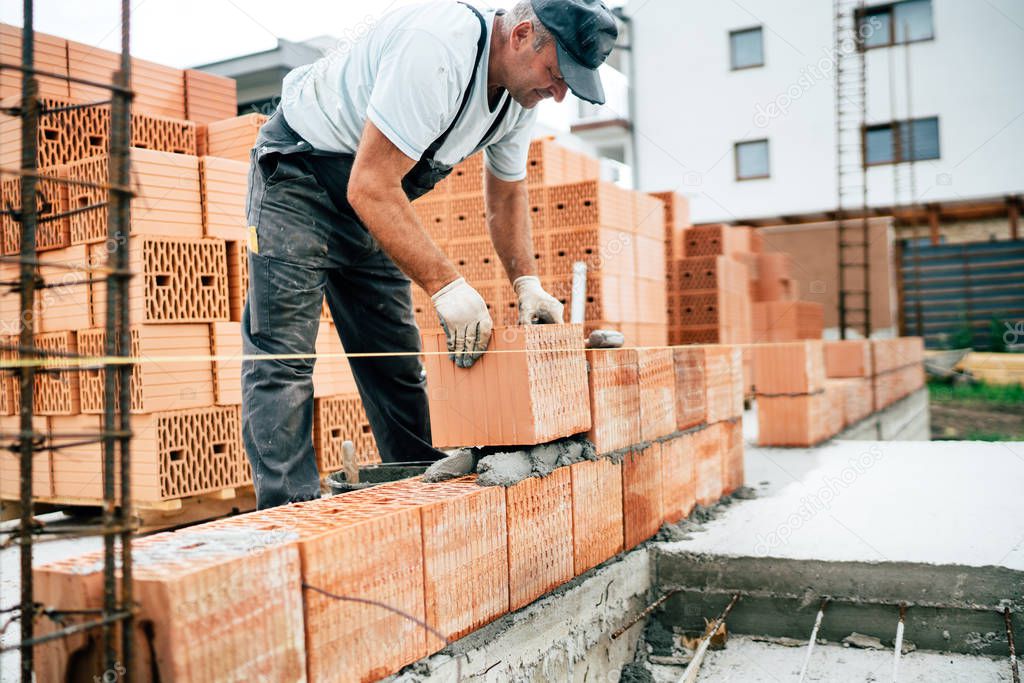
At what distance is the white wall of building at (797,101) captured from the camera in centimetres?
1675

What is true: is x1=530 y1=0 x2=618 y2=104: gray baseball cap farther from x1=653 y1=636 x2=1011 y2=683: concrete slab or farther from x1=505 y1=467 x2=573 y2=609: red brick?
x1=653 y1=636 x2=1011 y2=683: concrete slab

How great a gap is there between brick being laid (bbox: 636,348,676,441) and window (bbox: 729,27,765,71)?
1684cm

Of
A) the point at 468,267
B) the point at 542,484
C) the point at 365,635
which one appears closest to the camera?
the point at 365,635

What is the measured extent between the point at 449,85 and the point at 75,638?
170 centimetres

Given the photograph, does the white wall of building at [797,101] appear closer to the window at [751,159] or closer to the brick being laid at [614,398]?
the window at [751,159]

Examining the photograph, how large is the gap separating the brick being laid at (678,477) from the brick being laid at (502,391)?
104cm

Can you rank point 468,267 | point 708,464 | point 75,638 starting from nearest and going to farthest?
point 75,638 → point 708,464 → point 468,267

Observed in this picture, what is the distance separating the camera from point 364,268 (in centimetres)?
305

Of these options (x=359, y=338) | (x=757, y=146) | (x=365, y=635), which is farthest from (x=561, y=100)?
(x=757, y=146)

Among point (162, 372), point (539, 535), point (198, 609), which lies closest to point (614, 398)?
point (539, 535)

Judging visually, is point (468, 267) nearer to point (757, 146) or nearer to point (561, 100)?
point (561, 100)

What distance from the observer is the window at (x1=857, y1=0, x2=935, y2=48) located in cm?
1752

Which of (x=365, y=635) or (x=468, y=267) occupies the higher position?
(x=468, y=267)

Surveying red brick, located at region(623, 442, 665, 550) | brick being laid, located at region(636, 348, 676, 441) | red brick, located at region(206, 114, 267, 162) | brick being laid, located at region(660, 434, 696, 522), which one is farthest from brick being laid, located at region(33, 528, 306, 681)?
red brick, located at region(206, 114, 267, 162)
